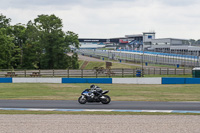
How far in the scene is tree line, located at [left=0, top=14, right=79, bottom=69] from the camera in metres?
70.4

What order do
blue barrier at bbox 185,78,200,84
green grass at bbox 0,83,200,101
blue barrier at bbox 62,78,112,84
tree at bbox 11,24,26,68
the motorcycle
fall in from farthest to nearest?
tree at bbox 11,24,26,68 < blue barrier at bbox 62,78,112,84 < blue barrier at bbox 185,78,200,84 < green grass at bbox 0,83,200,101 < the motorcycle

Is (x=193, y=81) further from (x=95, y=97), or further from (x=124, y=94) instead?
(x=95, y=97)

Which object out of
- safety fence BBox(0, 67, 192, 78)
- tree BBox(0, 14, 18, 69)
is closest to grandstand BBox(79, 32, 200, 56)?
safety fence BBox(0, 67, 192, 78)

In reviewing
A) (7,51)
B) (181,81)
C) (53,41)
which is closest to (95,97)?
(181,81)

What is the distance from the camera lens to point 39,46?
72.5m

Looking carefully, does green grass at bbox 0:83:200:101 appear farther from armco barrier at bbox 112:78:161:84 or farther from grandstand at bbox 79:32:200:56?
grandstand at bbox 79:32:200:56

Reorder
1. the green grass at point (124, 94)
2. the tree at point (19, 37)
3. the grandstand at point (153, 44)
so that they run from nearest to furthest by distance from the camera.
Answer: the green grass at point (124, 94)
the tree at point (19, 37)
the grandstand at point (153, 44)

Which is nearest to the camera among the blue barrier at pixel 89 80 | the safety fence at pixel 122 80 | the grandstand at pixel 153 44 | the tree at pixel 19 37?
the safety fence at pixel 122 80

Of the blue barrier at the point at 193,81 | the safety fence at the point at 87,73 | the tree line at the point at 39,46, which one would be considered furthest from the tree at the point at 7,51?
the blue barrier at the point at 193,81

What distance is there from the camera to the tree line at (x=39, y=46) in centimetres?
7038

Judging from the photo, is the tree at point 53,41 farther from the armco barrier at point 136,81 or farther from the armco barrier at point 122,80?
the armco barrier at point 136,81

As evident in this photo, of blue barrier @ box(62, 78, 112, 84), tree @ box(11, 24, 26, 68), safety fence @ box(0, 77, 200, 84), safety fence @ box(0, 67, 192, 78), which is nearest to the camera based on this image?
safety fence @ box(0, 77, 200, 84)
